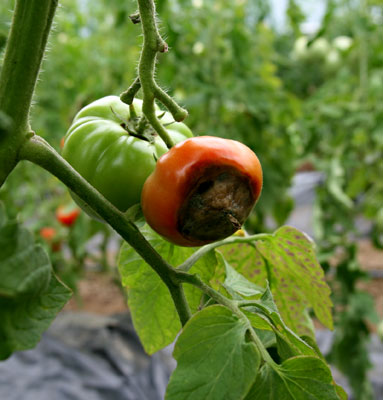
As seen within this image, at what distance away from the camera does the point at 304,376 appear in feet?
1.21

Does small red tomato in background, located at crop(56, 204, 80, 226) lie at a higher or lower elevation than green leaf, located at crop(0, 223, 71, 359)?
lower

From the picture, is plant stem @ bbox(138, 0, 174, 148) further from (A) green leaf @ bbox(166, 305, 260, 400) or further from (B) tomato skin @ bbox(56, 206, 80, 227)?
(B) tomato skin @ bbox(56, 206, 80, 227)

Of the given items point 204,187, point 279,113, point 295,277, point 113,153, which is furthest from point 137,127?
point 279,113

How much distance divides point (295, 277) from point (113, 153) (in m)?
0.25

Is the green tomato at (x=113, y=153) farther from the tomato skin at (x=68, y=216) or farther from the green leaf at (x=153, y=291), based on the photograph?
the tomato skin at (x=68, y=216)

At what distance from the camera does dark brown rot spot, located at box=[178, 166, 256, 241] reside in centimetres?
39

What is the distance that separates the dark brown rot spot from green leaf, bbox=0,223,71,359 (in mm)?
120

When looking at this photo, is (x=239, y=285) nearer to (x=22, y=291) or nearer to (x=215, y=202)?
(x=215, y=202)

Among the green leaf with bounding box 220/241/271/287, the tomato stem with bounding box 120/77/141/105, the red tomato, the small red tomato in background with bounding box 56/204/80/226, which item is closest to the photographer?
the tomato stem with bounding box 120/77/141/105

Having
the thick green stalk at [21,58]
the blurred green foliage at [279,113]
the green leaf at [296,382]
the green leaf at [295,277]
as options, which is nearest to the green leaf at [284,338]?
the green leaf at [296,382]

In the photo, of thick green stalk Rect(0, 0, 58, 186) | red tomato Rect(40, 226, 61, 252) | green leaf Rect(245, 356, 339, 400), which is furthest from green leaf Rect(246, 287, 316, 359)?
red tomato Rect(40, 226, 61, 252)

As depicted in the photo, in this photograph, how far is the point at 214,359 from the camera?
36 centimetres

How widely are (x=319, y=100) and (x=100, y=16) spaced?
1.94m

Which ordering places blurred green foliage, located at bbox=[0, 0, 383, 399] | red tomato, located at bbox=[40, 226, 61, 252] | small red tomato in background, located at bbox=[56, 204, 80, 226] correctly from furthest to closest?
red tomato, located at bbox=[40, 226, 61, 252]
small red tomato in background, located at bbox=[56, 204, 80, 226]
blurred green foliage, located at bbox=[0, 0, 383, 399]
